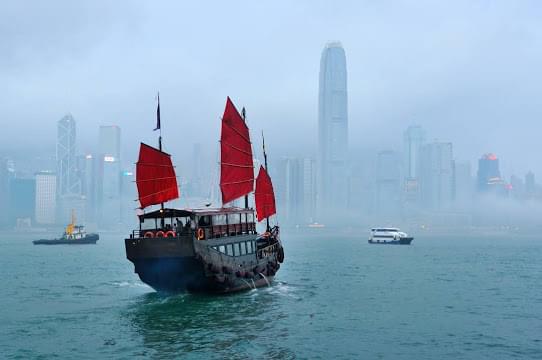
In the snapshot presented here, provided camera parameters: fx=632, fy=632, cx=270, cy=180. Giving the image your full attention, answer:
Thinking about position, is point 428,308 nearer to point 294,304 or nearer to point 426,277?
point 294,304

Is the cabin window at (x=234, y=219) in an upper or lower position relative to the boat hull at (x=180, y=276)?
upper

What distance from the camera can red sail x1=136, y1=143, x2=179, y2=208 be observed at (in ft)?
136

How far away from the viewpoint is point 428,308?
39344 mm

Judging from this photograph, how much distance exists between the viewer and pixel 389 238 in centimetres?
14188

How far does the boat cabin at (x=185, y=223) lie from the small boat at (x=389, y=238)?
103 metres

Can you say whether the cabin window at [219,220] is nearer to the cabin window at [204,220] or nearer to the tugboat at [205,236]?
the tugboat at [205,236]

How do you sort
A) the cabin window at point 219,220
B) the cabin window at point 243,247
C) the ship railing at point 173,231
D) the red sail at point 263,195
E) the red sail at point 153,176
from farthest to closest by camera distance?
the red sail at point 263,195, the cabin window at point 243,247, the red sail at point 153,176, the cabin window at point 219,220, the ship railing at point 173,231

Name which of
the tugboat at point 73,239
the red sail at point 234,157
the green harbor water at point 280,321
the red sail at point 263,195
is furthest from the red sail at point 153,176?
the tugboat at point 73,239

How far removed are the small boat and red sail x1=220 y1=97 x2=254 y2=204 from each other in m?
95.0

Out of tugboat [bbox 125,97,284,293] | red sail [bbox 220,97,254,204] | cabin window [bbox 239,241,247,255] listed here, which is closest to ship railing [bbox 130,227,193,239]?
tugboat [bbox 125,97,284,293]

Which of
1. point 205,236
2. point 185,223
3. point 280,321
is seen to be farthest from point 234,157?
point 280,321

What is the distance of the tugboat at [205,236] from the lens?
36.9 m

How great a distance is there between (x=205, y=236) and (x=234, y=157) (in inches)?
421

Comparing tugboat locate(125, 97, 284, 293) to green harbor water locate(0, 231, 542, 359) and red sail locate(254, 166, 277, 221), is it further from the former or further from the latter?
red sail locate(254, 166, 277, 221)
